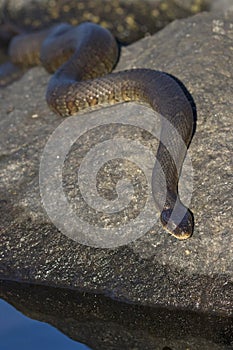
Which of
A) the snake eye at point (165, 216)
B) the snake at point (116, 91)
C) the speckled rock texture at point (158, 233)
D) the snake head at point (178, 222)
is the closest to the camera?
the speckled rock texture at point (158, 233)

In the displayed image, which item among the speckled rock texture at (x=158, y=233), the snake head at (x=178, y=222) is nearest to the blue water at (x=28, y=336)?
the speckled rock texture at (x=158, y=233)

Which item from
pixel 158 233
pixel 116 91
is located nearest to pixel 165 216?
pixel 158 233

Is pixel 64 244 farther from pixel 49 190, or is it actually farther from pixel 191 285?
pixel 191 285

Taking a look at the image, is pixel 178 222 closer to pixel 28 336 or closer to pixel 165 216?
pixel 165 216

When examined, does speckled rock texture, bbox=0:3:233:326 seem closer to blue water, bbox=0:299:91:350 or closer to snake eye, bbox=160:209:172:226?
snake eye, bbox=160:209:172:226

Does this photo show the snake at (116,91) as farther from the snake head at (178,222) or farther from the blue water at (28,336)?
the blue water at (28,336)

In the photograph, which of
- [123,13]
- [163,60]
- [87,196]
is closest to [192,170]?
[87,196]
